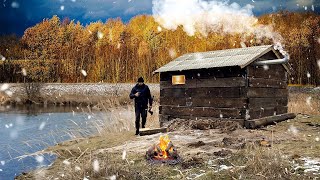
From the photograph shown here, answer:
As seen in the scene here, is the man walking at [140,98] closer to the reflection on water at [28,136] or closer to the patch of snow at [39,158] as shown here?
the reflection on water at [28,136]

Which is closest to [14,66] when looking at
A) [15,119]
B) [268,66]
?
Answer: [15,119]

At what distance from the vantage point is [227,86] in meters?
11.9

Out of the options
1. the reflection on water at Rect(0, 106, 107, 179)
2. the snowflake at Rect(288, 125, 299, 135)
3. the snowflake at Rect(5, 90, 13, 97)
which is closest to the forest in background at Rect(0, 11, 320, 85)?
the snowflake at Rect(5, 90, 13, 97)

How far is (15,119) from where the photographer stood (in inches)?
857

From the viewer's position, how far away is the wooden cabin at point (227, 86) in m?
11.6

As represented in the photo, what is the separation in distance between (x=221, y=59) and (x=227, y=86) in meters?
1.30

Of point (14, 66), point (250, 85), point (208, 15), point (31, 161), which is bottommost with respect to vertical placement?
point (31, 161)

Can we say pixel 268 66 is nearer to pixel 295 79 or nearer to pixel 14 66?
pixel 295 79

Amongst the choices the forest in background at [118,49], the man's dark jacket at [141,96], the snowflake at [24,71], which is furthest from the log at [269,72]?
the snowflake at [24,71]

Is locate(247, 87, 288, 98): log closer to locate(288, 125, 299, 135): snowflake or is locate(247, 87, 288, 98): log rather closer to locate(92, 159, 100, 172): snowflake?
locate(288, 125, 299, 135): snowflake

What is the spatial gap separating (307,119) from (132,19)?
57.0 meters

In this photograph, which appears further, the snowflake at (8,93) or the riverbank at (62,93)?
the snowflake at (8,93)

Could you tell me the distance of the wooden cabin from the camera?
458 inches

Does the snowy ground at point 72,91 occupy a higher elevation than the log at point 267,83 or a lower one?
lower
